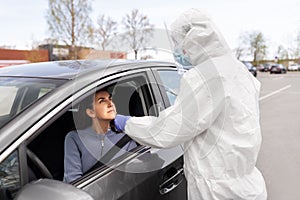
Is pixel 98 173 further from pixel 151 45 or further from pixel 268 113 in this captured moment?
pixel 268 113

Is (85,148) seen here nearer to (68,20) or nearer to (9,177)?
(9,177)

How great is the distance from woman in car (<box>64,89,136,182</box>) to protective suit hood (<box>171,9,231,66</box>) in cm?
56

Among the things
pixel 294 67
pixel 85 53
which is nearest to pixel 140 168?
pixel 85 53

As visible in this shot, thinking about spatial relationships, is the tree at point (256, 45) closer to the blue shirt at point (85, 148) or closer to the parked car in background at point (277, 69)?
the parked car in background at point (277, 69)

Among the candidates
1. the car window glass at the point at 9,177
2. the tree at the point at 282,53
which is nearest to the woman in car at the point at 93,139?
the car window glass at the point at 9,177

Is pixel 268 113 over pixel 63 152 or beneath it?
beneath

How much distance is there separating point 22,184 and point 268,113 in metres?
8.05

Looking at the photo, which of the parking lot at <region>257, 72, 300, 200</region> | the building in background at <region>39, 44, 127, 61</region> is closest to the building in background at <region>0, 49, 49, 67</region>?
the building in background at <region>39, 44, 127, 61</region>

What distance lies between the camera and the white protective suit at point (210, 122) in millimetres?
1438

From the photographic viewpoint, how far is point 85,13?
1778 cm

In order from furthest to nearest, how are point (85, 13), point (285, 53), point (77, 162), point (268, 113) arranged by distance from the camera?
1. point (285, 53)
2. point (85, 13)
3. point (268, 113)
4. point (77, 162)

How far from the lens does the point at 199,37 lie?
5.15 feet

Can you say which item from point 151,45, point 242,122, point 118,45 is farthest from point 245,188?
point 118,45

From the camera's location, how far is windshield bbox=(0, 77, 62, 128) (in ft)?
5.03
